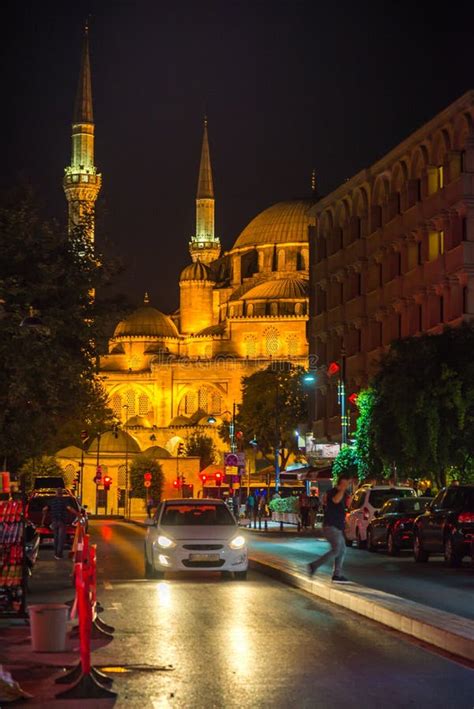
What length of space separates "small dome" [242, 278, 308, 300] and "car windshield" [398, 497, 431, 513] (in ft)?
434

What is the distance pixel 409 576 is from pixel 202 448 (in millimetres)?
126321

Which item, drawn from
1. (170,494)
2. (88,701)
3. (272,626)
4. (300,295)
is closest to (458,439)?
(272,626)

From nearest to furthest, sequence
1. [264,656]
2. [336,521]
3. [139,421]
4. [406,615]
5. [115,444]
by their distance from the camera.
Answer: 1. [264,656]
2. [406,615]
3. [336,521]
4. [115,444]
5. [139,421]

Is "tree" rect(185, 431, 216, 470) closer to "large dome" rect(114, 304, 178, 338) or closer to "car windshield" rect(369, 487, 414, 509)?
"large dome" rect(114, 304, 178, 338)

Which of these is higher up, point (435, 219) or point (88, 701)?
point (435, 219)

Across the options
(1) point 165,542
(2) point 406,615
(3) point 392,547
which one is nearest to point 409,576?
(1) point 165,542

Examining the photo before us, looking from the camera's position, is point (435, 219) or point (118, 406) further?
point (118, 406)

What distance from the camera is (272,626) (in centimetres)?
1438

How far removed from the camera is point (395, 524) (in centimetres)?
3133

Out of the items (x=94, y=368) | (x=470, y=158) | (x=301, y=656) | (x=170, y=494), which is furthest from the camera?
(x=170, y=494)

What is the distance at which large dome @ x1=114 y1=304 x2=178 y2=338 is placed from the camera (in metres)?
176

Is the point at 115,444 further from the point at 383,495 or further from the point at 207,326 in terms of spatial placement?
the point at 383,495

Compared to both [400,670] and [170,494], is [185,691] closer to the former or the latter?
[400,670]

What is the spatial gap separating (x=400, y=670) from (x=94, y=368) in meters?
24.0
